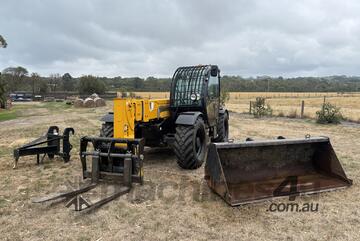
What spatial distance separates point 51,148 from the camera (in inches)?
280

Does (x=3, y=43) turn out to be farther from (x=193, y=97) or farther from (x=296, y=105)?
(x=296, y=105)

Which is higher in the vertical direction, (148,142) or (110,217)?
(148,142)

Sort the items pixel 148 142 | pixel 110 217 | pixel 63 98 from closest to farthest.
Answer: pixel 110 217 → pixel 148 142 → pixel 63 98

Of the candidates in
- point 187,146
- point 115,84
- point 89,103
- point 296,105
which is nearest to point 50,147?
point 187,146

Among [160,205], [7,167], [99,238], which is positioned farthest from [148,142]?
[99,238]

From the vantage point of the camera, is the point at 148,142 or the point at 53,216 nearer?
the point at 53,216

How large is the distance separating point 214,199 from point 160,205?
32.5 inches

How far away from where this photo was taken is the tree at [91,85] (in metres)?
53.4

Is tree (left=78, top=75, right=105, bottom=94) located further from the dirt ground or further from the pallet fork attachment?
the pallet fork attachment

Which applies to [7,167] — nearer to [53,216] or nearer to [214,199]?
[53,216]

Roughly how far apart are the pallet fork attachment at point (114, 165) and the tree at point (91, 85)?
5021 cm

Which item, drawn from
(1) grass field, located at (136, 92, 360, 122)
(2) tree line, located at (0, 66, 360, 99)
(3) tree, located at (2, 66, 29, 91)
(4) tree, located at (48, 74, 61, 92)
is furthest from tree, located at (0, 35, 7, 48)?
(4) tree, located at (48, 74, 61, 92)

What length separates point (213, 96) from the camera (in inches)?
311

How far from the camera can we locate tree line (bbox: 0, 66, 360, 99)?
5441 centimetres
